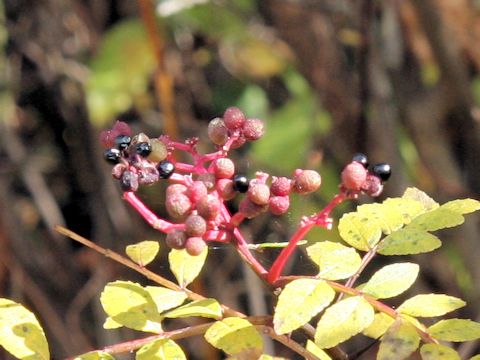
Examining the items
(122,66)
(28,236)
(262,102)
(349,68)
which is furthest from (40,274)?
(349,68)

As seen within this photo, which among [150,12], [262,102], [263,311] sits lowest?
[263,311]

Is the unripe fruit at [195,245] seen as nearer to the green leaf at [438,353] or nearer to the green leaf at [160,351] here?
the green leaf at [160,351]

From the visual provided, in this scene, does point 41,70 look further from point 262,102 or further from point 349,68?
point 349,68

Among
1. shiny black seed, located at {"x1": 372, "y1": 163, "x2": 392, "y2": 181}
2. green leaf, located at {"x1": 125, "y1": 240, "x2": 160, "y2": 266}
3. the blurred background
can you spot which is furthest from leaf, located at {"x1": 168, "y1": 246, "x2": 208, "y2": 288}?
the blurred background

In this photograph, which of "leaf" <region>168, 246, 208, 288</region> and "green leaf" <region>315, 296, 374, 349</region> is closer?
"green leaf" <region>315, 296, 374, 349</region>

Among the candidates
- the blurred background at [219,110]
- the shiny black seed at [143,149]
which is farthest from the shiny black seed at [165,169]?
the blurred background at [219,110]

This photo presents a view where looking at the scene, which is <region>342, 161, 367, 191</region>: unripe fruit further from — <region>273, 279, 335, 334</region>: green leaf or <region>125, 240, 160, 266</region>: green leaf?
<region>125, 240, 160, 266</region>: green leaf
